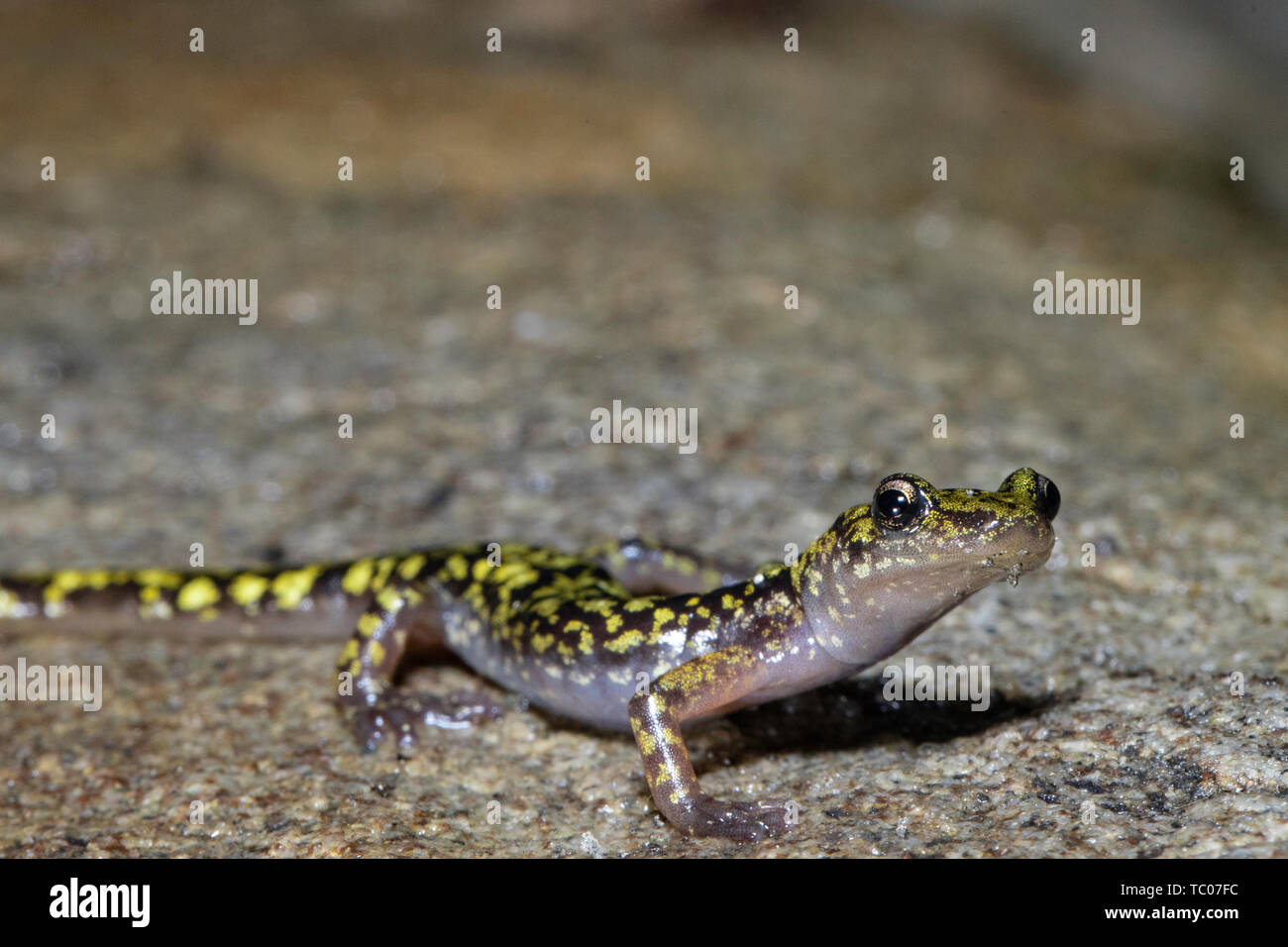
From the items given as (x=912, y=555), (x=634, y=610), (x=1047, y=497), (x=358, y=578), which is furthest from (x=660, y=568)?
(x=1047, y=497)

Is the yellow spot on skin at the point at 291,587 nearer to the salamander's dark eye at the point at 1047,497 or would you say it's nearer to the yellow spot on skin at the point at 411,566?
the yellow spot on skin at the point at 411,566

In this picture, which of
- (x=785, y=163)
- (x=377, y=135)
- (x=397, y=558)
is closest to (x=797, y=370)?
(x=397, y=558)

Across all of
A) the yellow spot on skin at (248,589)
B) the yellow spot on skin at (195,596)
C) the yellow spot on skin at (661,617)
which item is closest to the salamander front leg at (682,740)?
the yellow spot on skin at (661,617)

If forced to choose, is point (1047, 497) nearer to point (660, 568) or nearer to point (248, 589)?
point (660, 568)

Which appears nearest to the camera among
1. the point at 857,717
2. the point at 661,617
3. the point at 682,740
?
the point at 682,740

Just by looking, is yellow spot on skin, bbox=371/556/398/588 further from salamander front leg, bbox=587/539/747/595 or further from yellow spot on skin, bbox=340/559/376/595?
salamander front leg, bbox=587/539/747/595

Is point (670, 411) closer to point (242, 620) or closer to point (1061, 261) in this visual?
point (242, 620)
